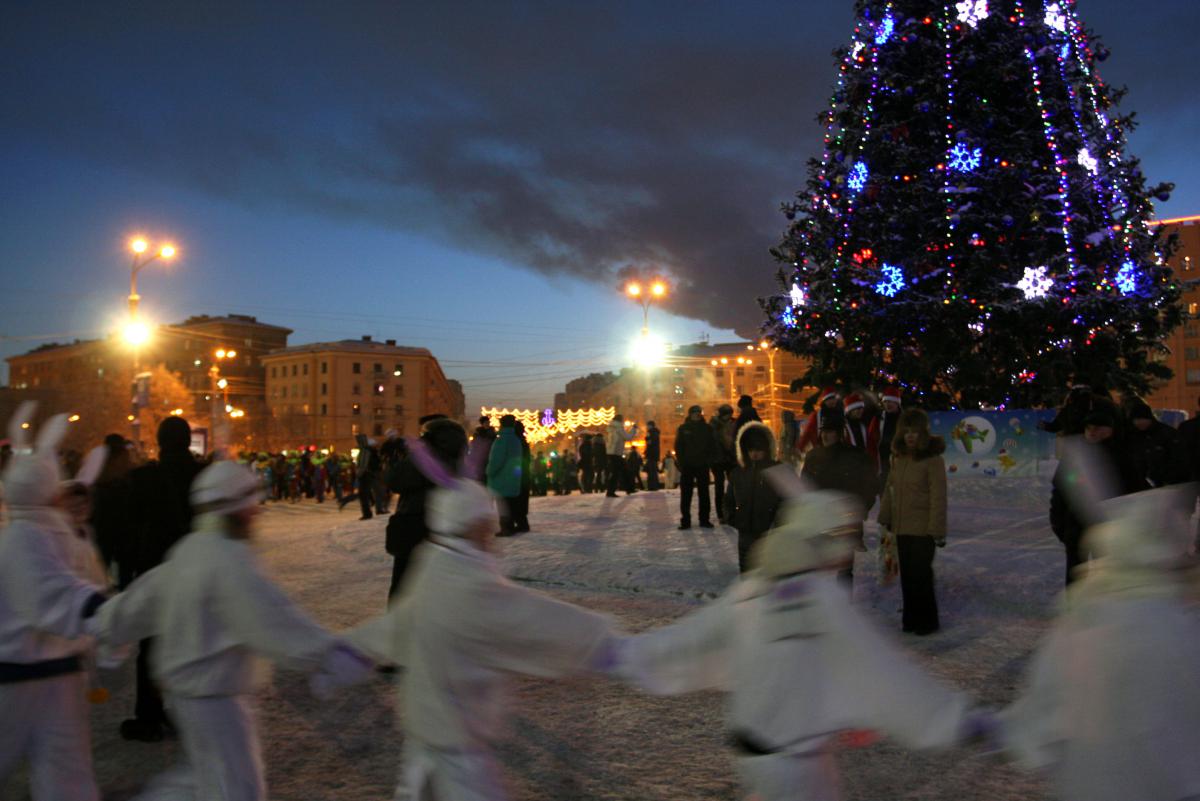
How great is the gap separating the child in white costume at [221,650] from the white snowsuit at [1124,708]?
96.5 inches

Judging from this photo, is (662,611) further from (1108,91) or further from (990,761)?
(1108,91)

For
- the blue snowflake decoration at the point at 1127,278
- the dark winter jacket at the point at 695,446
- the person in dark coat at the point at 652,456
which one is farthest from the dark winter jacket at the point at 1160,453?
the person in dark coat at the point at 652,456

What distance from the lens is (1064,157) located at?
1606cm

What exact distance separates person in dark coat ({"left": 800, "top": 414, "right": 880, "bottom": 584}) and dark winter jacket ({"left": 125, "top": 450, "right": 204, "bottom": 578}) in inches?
191

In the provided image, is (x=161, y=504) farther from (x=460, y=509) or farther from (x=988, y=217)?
(x=988, y=217)

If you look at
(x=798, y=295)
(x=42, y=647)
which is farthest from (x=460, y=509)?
(x=798, y=295)

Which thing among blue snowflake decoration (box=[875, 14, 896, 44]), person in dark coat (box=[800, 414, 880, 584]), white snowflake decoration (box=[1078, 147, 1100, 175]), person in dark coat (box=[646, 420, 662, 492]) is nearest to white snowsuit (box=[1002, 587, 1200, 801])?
person in dark coat (box=[800, 414, 880, 584])

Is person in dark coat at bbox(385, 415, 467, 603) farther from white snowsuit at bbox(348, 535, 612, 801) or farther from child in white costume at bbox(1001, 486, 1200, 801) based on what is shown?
child in white costume at bbox(1001, 486, 1200, 801)

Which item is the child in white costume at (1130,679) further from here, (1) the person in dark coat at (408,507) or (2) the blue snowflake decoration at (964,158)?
(2) the blue snowflake decoration at (964,158)

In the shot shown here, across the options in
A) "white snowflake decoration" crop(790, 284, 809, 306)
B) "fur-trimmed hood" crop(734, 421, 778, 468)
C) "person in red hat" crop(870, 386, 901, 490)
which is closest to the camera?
"fur-trimmed hood" crop(734, 421, 778, 468)

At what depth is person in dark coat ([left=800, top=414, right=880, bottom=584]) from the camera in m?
7.65

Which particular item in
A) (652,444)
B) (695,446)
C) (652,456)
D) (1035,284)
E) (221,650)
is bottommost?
(652,456)

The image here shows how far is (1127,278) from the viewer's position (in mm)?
15602

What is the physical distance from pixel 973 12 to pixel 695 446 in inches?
368
